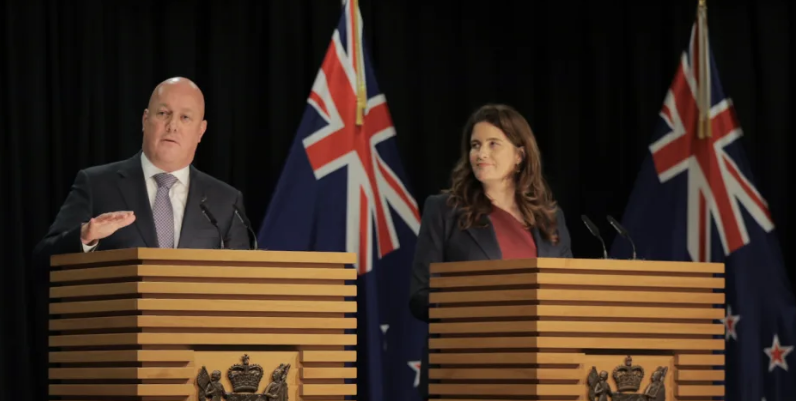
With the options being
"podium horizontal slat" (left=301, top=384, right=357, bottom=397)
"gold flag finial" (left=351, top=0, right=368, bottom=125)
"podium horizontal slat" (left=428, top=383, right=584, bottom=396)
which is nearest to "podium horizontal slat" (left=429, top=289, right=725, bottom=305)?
"podium horizontal slat" (left=428, top=383, right=584, bottom=396)

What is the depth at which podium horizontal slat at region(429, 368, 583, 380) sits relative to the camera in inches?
148

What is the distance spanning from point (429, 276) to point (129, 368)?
1298 mm

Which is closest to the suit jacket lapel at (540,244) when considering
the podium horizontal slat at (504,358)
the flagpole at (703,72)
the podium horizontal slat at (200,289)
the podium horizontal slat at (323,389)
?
the podium horizontal slat at (504,358)

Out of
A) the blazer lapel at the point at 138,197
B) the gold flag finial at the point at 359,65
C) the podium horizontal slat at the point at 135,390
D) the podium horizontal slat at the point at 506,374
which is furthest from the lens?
the gold flag finial at the point at 359,65

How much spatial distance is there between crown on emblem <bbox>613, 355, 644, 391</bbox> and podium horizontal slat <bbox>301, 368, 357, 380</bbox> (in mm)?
787

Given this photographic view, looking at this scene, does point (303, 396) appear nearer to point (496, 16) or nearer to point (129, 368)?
point (129, 368)

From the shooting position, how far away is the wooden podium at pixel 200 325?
3.49 metres

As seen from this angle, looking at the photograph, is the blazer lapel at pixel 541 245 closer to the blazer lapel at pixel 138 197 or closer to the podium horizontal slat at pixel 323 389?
the podium horizontal slat at pixel 323 389

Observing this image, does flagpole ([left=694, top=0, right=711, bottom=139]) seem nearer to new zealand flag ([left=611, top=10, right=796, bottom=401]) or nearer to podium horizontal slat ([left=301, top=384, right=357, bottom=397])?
new zealand flag ([left=611, top=10, right=796, bottom=401])

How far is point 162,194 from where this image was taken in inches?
166

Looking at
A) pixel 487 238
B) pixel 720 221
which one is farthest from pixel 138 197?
pixel 720 221

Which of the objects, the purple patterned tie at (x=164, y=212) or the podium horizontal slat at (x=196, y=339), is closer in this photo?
the podium horizontal slat at (x=196, y=339)

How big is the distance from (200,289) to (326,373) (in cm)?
44

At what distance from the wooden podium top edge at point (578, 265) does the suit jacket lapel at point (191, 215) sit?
78 cm
